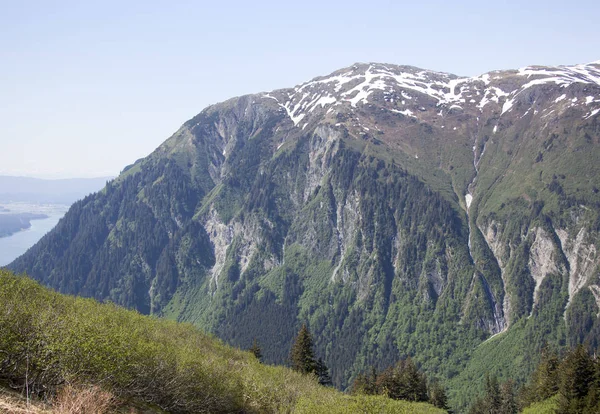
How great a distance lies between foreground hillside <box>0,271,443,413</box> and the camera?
92.6 ft

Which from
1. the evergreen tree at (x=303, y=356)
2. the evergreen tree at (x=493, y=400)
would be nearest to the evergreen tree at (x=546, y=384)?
A: the evergreen tree at (x=493, y=400)

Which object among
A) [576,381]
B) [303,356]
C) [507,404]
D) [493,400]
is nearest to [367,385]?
[303,356]

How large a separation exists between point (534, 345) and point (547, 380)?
124405 millimetres

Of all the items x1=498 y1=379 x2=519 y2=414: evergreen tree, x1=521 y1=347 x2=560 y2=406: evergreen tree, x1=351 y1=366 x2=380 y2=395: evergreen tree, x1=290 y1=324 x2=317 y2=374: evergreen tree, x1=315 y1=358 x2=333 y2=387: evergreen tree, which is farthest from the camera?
x1=498 y1=379 x2=519 y2=414: evergreen tree

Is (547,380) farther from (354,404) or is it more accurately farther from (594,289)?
(594,289)

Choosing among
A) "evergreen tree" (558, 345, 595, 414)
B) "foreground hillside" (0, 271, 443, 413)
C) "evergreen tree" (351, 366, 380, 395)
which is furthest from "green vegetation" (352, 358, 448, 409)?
"foreground hillside" (0, 271, 443, 413)

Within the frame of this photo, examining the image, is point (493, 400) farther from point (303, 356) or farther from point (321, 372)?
point (303, 356)

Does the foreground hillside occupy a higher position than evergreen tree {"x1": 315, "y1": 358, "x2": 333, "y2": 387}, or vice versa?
the foreground hillside

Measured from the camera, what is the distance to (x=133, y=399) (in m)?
35.5

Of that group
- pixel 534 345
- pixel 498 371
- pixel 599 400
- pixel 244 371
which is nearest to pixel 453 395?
pixel 498 371

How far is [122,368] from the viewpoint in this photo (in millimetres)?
32094

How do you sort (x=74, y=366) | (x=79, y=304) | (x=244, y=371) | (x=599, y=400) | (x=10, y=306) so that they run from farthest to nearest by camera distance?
(x=599, y=400) < (x=244, y=371) < (x=79, y=304) < (x=10, y=306) < (x=74, y=366)

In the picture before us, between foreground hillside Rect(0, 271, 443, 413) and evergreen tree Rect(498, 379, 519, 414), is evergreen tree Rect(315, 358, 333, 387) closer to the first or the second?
foreground hillside Rect(0, 271, 443, 413)

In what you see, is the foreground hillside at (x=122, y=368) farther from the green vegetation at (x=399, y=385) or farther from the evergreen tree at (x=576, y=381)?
the evergreen tree at (x=576, y=381)
